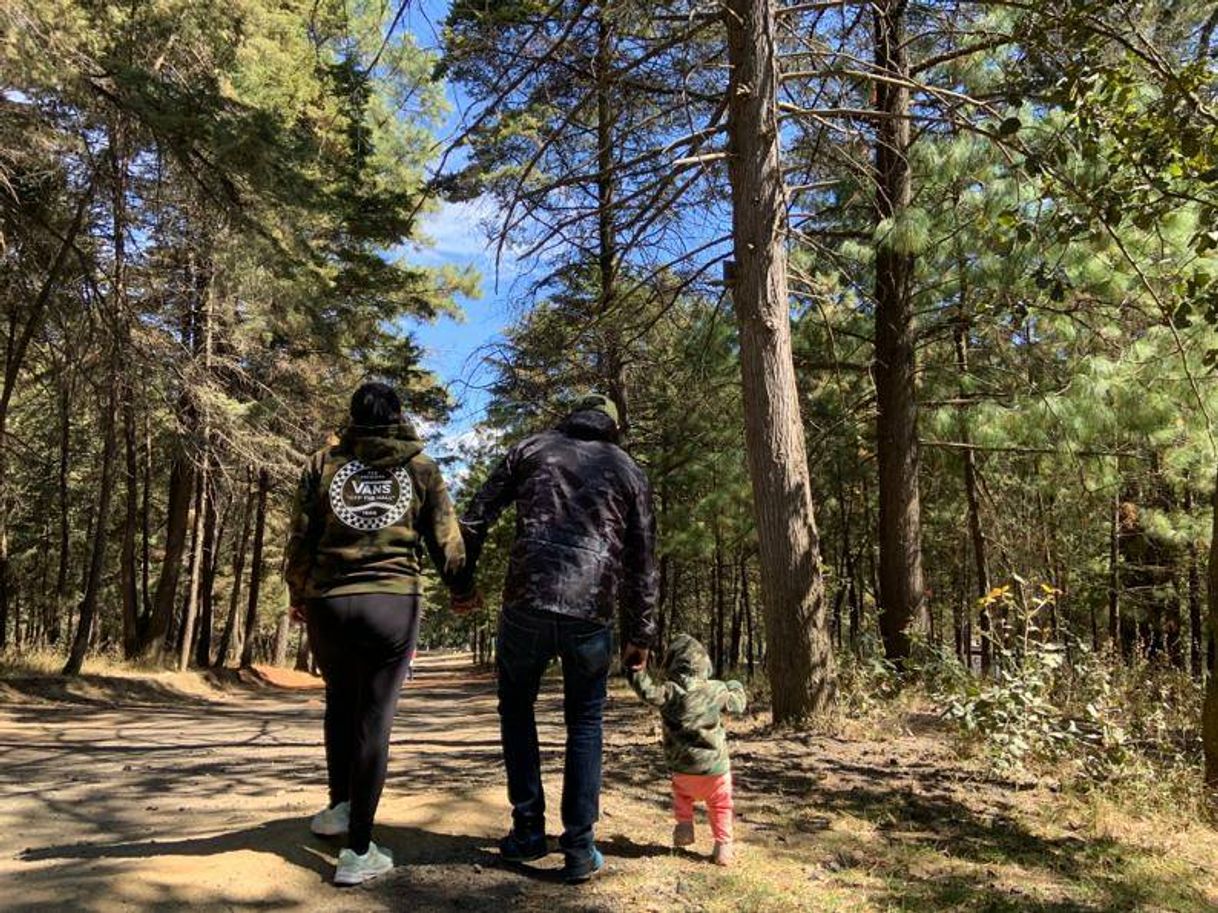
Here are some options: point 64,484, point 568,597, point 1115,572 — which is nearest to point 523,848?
point 568,597

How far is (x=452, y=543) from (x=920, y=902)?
2192 mm

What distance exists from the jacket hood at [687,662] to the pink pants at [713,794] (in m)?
0.37

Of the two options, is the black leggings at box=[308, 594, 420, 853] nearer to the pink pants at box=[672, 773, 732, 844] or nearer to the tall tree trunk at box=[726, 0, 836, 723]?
the pink pants at box=[672, 773, 732, 844]

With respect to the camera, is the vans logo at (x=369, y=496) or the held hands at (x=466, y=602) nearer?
the vans logo at (x=369, y=496)

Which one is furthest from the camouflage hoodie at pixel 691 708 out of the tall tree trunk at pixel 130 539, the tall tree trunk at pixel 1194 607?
the tall tree trunk at pixel 1194 607

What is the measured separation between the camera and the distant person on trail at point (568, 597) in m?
3.13

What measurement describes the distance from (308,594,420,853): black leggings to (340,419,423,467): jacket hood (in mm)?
517

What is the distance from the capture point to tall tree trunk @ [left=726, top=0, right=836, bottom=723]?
5996 mm

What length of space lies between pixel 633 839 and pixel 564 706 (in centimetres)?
89

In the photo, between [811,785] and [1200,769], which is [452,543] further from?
[1200,769]

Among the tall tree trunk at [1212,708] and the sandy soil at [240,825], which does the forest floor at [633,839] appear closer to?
the sandy soil at [240,825]

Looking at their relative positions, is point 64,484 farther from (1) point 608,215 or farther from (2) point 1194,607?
(2) point 1194,607

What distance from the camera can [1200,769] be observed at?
184 inches

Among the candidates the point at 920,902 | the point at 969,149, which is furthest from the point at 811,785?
the point at 969,149
